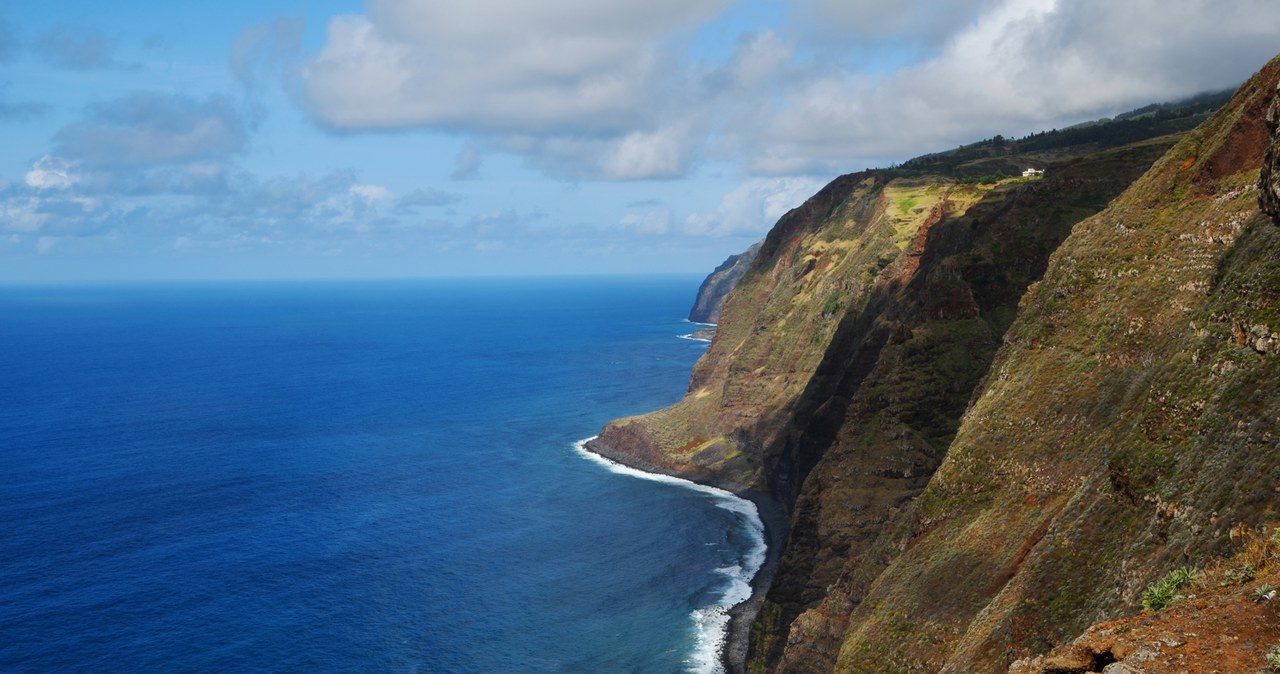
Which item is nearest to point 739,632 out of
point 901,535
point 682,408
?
point 901,535

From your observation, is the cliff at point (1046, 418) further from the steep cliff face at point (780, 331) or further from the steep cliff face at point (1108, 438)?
the steep cliff face at point (780, 331)

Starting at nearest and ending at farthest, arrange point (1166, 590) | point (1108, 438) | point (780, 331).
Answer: point (1166, 590)
point (1108, 438)
point (780, 331)

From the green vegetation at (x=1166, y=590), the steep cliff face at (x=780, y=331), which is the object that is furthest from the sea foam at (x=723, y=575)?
the green vegetation at (x=1166, y=590)

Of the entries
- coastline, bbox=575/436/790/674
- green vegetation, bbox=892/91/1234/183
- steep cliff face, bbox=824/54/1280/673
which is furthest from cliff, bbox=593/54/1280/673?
green vegetation, bbox=892/91/1234/183

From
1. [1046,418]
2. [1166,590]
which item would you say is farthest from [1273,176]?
[1046,418]

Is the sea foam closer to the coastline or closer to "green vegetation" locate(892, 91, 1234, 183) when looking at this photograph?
the coastline

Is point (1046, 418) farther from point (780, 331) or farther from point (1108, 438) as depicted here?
point (780, 331)

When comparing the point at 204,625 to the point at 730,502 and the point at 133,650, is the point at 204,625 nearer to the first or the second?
the point at 133,650
